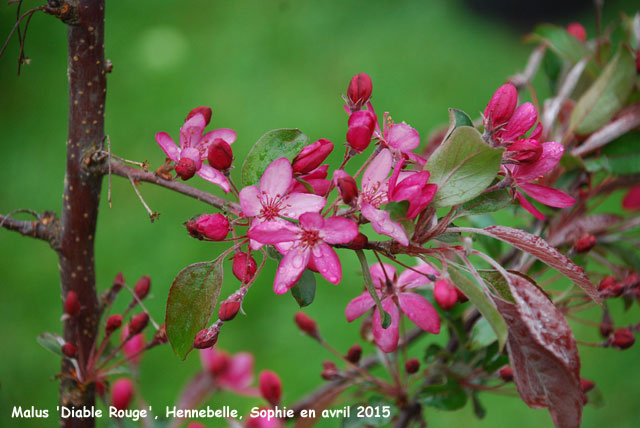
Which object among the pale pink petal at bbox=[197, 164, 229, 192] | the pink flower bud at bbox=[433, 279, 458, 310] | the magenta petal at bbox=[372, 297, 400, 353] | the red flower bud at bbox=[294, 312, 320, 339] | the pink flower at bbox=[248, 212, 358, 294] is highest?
the pale pink petal at bbox=[197, 164, 229, 192]

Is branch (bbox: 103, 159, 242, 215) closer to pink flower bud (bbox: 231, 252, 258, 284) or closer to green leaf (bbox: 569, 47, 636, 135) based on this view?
pink flower bud (bbox: 231, 252, 258, 284)

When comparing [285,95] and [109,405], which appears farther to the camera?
[285,95]

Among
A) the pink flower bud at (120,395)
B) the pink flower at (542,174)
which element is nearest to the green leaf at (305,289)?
the pink flower at (542,174)

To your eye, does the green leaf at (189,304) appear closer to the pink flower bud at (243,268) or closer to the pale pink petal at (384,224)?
the pink flower bud at (243,268)

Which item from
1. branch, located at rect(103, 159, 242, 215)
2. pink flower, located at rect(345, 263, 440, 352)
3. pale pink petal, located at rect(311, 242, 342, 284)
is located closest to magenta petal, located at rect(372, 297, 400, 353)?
pink flower, located at rect(345, 263, 440, 352)

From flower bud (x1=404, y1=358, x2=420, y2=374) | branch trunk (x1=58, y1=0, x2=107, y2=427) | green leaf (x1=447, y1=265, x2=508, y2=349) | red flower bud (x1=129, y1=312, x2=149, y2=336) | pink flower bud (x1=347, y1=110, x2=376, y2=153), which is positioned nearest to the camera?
Result: green leaf (x1=447, y1=265, x2=508, y2=349)

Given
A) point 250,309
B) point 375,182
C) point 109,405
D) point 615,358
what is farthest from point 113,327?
point 615,358

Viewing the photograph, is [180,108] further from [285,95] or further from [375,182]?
[375,182]
